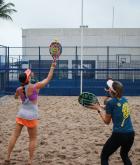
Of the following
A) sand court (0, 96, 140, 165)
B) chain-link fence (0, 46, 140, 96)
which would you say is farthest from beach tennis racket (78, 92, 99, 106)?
chain-link fence (0, 46, 140, 96)

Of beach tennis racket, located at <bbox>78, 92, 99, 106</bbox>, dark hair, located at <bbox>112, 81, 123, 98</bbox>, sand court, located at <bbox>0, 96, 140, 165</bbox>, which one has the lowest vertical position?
sand court, located at <bbox>0, 96, 140, 165</bbox>

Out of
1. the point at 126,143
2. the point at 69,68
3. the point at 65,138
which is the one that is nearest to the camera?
the point at 126,143

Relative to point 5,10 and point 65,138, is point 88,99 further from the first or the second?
point 5,10

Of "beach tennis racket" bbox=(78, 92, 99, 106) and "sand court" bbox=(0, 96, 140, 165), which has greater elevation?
"beach tennis racket" bbox=(78, 92, 99, 106)

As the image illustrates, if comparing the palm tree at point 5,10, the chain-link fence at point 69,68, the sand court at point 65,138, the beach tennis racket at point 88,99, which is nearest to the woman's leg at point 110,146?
the beach tennis racket at point 88,99

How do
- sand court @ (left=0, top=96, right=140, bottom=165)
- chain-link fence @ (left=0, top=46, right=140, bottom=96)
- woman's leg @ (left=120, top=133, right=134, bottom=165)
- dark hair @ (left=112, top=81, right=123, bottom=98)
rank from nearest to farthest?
woman's leg @ (left=120, top=133, right=134, bottom=165) → dark hair @ (left=112, top=81, right=123, bottom=98) → sand court @ (left=0, top=96, right=140, bottom=165) → chain-link fence @ (left=0, top=46, right=140, bottom=96)

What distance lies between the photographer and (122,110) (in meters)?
5.98

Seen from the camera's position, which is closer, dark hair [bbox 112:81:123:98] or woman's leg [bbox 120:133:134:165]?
woman's leg [bbox 120:133:134:165]

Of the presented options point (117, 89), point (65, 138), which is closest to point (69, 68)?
point (65, 138)

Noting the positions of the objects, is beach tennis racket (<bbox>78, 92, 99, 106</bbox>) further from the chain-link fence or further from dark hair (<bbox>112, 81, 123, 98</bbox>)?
the chain-link fence

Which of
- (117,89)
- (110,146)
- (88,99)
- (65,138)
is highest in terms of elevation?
(117,89)

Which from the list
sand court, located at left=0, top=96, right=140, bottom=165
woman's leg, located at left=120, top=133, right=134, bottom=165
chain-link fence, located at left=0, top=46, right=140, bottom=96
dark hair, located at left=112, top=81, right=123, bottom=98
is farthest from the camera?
chain-link fence, located at left=0, top=46, right=140, bottom=96

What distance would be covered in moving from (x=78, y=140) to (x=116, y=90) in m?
3.95

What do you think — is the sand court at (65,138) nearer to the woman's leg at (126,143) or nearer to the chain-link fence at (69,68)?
the woman's leg at (126,143)
